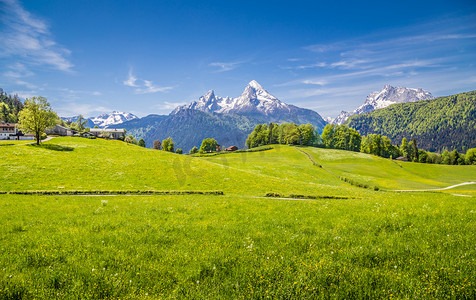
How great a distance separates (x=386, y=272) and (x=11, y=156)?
70.9 metres

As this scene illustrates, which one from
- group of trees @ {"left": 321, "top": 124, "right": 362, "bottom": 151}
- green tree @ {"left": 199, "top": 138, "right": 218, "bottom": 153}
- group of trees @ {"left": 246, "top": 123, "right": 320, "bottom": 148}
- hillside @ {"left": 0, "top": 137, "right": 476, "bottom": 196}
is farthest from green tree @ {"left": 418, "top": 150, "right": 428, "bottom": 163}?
green tree @ {"left": 199, "top": 138, "right": 218, "bottom": 153}

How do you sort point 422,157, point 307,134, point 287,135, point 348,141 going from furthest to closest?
point 422,157 < point 307,134 < point 348,141 < point 287,135

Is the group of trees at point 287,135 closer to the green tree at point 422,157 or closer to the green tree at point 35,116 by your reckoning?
the green tree at point 422,157

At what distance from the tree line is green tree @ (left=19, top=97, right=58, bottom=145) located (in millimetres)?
135311

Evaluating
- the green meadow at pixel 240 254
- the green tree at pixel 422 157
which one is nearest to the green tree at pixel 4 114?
the green meadow at pixel 240 254

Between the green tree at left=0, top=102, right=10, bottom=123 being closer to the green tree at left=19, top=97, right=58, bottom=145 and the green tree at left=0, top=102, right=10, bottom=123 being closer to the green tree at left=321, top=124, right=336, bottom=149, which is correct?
the green tree at left=19, top=97, right=58, bottom=145

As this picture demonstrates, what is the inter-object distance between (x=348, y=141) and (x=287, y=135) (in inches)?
1923

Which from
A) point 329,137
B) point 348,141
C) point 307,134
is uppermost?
point 307,134

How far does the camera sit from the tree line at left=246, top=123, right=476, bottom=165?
16012cm

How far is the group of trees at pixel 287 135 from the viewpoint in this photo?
527ft

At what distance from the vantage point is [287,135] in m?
163

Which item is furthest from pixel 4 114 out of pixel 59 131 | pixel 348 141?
pixel 348 141

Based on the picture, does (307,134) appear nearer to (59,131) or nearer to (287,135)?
(287,135)

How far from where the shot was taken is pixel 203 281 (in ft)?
22.8
